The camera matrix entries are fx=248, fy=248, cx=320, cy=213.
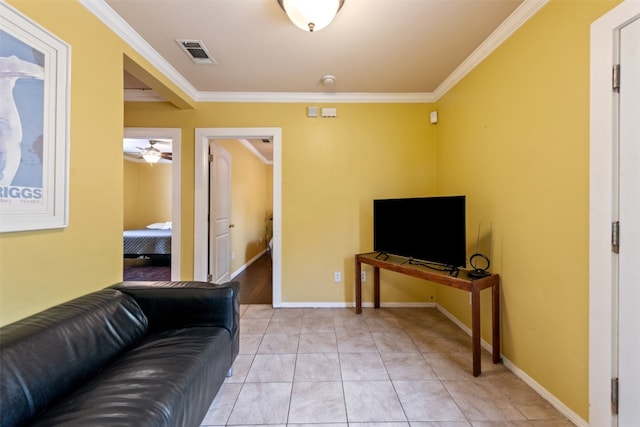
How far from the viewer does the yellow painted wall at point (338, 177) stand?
2.91 metres

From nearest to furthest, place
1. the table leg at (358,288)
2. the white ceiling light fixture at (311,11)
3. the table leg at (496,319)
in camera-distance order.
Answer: the white ceiling light fixture at (311,11) < the table leg at (496,319) < the table leg at (358,288)

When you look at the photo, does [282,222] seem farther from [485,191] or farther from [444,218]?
[485,191]

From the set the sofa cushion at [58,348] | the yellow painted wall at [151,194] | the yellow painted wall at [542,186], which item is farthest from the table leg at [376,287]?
the yellow painted wall at [151,194]

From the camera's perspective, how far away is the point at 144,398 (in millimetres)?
921

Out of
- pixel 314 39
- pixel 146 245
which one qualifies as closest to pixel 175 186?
pixel 314 39

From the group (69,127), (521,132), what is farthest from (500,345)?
(69,127)

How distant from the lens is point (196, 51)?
207 cm

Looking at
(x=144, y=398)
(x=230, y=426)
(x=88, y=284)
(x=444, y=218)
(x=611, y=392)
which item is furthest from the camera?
(x=444, y=218)

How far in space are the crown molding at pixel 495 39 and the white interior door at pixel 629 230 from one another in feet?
2.06

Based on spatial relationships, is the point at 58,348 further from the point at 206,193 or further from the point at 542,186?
the point at 542,186

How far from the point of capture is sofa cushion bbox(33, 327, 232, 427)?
2.82 ft

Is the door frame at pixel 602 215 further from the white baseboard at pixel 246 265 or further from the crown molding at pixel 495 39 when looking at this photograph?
the white baseboard at pixel 246 265

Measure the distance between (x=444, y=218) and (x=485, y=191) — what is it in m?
0.42

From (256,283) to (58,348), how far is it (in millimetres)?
2958
